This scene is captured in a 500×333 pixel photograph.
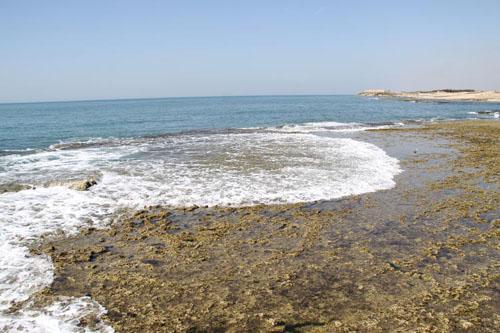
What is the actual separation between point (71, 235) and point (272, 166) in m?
11.7

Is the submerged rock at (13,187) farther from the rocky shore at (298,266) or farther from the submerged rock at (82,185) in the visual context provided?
the rocky shore at (298,266)

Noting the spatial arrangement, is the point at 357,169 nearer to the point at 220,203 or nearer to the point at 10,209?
the point at 220,203

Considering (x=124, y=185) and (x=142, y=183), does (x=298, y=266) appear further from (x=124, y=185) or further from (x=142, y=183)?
(x=124, y=185)

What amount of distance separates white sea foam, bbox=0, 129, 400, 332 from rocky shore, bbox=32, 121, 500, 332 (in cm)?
64

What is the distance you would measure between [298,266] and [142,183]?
10.4m

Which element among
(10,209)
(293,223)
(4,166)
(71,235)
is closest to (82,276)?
(71,235)

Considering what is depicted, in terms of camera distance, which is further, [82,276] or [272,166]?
[272,166]

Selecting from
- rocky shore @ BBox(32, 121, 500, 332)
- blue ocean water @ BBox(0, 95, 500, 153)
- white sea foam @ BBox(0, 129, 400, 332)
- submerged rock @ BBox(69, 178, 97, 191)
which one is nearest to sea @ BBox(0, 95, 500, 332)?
white sea foam @ BBox(0, 129, 400, 332)

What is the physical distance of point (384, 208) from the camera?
1230 centimetres

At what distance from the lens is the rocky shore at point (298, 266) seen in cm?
623

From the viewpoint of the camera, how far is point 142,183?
16375 mm

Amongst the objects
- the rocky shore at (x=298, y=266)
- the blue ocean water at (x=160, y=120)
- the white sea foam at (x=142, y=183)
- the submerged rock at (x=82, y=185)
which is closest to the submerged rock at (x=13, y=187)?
the white sea foam at (x=142, y=183)

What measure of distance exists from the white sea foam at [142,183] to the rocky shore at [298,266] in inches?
25.3

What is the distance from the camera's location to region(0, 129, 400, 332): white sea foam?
801 cm
